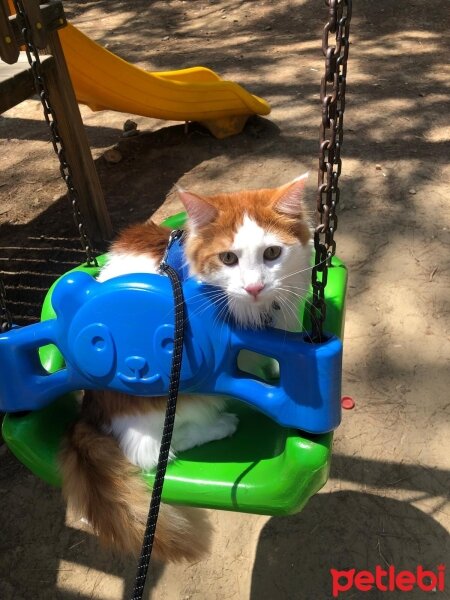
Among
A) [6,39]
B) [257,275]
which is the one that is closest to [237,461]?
[257,275]

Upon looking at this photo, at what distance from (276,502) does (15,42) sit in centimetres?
229

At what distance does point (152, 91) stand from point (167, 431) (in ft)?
10.5

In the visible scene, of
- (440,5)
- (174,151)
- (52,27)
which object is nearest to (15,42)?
(52,27)

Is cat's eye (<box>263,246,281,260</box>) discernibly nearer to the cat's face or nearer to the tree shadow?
the cat's face

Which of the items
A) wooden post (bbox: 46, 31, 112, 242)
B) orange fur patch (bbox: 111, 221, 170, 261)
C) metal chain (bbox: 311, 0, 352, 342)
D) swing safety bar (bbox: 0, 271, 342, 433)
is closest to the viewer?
metal chain (bbox: 311, 0, 352, 342)

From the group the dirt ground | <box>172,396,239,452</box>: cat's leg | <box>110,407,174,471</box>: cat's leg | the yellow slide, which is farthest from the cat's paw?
the yellow slide

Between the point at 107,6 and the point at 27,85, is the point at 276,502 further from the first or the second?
the point at 107,6

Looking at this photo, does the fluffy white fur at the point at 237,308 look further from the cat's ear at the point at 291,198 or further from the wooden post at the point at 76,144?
the wooden post at the point at 76,144

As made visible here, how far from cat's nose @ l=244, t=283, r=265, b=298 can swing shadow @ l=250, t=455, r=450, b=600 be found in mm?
1026

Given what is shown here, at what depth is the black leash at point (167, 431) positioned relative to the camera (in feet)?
3.32

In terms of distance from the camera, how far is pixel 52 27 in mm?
2568

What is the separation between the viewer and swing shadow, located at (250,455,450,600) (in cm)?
171

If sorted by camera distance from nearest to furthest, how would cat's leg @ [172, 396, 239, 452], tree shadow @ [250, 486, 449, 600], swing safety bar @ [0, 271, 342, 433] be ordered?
swing safety bar @ [0, 271, 342, 433] → cat's leg @ [172, 396, 239, 452] → tree shadow @ [250, 486, 449, 600]

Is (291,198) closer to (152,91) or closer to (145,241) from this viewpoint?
(145,241)
